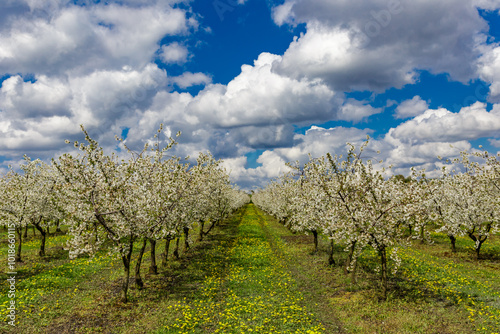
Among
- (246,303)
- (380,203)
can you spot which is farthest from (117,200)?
(380,203)

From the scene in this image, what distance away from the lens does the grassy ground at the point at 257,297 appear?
15445 millimetres

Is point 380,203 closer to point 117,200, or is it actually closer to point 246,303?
point 246,303

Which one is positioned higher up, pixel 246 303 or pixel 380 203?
pixel 380 203

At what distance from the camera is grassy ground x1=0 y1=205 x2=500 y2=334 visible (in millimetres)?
15445

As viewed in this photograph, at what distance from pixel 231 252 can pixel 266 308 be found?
16997 millimetres

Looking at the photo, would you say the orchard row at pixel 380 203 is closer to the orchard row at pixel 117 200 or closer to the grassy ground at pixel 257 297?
the grassy ground at pixel 257 297

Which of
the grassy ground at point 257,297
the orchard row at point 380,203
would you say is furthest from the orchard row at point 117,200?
the orchard row at point 380,203

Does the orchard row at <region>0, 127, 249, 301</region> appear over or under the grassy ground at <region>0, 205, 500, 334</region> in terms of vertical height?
over

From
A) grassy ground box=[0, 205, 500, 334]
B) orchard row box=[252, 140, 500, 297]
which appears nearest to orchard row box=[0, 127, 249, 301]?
grassy ground box=[0, 205, 500, 334]

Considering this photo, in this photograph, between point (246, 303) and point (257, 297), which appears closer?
point (246, 303)

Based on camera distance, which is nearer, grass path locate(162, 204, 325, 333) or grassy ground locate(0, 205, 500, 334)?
grass path locate(162, 204, 325, 333)

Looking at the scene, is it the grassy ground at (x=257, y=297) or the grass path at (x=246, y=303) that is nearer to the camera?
the grass path at (x=246, y=303)

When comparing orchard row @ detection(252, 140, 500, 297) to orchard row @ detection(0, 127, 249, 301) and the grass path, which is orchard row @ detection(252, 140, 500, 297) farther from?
orchard row @ detection(0, 127, 249, 301)

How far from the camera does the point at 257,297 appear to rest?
19.5 meters
